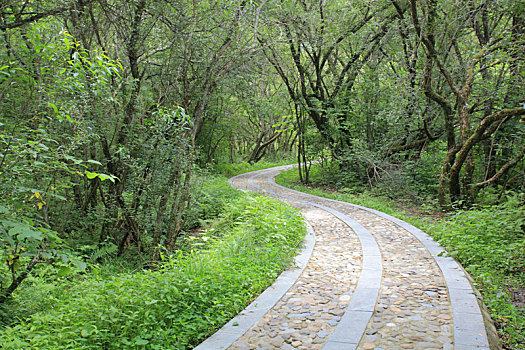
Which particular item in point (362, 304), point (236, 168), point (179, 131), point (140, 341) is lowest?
point (362, 304)

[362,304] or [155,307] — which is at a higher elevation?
[155,307]

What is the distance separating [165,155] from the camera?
707 centimetres

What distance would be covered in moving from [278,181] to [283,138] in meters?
18.3

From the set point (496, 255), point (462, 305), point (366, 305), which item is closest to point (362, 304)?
point (366, 305)

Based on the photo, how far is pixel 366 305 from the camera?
168 inches

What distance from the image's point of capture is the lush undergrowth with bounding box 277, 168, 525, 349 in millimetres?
3971

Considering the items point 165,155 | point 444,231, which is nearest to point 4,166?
point 165,155

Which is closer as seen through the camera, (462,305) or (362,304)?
(462,305)

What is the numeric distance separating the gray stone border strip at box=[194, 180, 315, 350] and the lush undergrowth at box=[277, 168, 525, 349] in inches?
96.7

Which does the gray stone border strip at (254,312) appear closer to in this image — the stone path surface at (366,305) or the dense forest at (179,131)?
the stone path surface at (366,305)

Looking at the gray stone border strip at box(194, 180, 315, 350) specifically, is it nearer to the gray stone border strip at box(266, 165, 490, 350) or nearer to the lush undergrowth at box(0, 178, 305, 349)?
the lush undergrowth at box(0, 178, 305, 349)

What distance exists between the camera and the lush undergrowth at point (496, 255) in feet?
13.0

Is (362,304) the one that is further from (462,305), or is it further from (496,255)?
(496,255)

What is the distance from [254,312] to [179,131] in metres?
4.09
